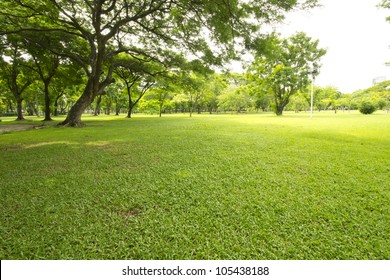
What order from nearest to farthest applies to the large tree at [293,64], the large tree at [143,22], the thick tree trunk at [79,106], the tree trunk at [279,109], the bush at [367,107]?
1. the large tree at [143,22]
2. the thick tree trunk at [79,106]
3. the large tree at [293,64]
4. the tree trunk at [279,109]
5. the bush at [367,107]

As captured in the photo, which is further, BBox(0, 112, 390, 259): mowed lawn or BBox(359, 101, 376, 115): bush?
BBox(359, 101, 376, 115): bush

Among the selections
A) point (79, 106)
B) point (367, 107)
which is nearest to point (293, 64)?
point (367, 107)

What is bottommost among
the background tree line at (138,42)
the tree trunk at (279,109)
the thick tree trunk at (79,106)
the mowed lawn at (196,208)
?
the mowed lawn at (196,208)

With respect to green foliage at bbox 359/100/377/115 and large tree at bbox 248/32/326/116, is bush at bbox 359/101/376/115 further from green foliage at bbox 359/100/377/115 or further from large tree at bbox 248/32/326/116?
large tree at bbox 248/32/326/116

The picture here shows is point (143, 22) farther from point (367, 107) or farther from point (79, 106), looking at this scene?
point (367, 107)

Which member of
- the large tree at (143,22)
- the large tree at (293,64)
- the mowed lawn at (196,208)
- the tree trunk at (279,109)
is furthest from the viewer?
the tree trunk at (279,109)

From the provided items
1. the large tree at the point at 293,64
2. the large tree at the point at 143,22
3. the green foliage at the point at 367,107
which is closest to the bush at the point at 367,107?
the green foliage at the point at 367,107

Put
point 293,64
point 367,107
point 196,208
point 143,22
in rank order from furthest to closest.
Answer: point 367,107 → point 293,64 → point 143,22 → point 196,208

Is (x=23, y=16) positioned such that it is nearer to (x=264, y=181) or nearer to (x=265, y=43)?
(x=265, y=43)

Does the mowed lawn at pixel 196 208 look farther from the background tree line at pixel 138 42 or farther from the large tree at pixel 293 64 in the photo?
the large tree at pixel 293 64

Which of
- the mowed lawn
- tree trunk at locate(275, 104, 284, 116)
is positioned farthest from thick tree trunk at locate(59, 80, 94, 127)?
tree trunk at locate(275, 104, 284, 116)

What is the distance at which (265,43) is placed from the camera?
663cm

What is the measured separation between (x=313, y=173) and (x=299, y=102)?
65577 mm
